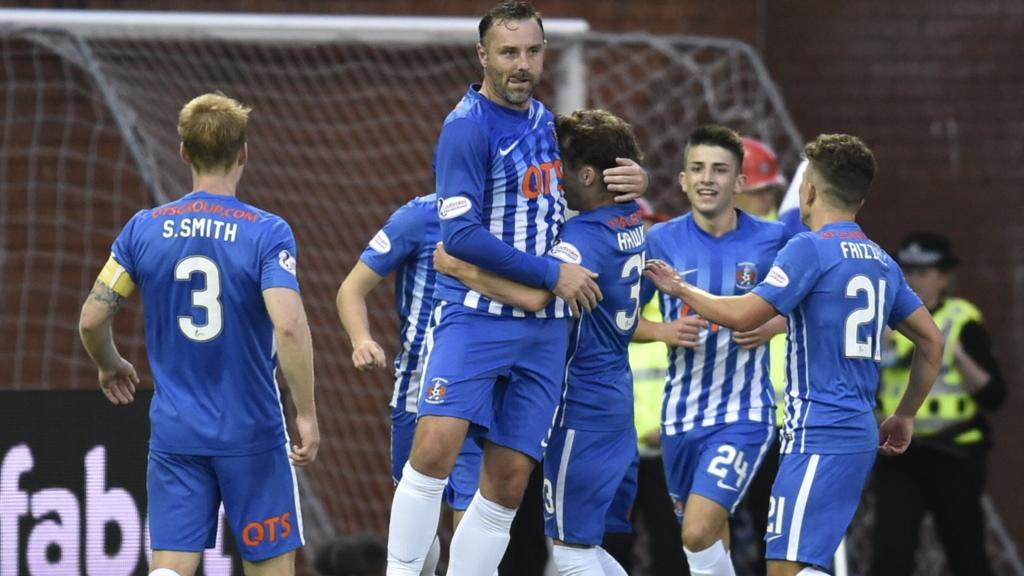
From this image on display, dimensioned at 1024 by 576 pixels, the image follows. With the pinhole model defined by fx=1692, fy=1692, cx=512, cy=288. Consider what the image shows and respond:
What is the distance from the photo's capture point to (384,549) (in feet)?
26.6

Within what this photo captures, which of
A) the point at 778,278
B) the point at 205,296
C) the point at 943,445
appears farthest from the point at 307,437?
the point at 943,445

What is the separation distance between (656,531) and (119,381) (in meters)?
3.38

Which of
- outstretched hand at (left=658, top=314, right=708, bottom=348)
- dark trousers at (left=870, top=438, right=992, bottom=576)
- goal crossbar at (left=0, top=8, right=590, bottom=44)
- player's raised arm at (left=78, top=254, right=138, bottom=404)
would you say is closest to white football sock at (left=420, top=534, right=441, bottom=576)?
outstretched hand at (left=658, top=314, right=708, bottom=348)

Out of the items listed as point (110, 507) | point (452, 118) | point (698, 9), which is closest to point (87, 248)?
point (110, 507)

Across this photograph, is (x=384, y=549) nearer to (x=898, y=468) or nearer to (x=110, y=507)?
(x=110, y=507)

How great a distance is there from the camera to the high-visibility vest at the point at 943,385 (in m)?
9.12

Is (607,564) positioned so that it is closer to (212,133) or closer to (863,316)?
(863,316)

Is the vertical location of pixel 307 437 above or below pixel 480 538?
above

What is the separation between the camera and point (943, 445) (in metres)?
9.04

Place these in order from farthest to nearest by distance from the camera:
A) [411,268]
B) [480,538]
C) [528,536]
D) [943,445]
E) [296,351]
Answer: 1. [943,445]
2. [528,536]
3. [411,268]
4. [480,538]
5. [296,351]

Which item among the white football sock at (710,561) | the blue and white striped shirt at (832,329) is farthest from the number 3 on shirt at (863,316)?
the white football sock at (710,561)

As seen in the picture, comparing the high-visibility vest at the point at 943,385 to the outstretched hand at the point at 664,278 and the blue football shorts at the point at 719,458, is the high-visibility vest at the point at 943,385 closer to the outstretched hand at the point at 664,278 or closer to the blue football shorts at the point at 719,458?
the blue football shorts at the point at 719,458

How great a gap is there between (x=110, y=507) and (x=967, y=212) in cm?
602

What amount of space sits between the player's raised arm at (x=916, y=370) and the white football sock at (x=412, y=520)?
1815 mm
